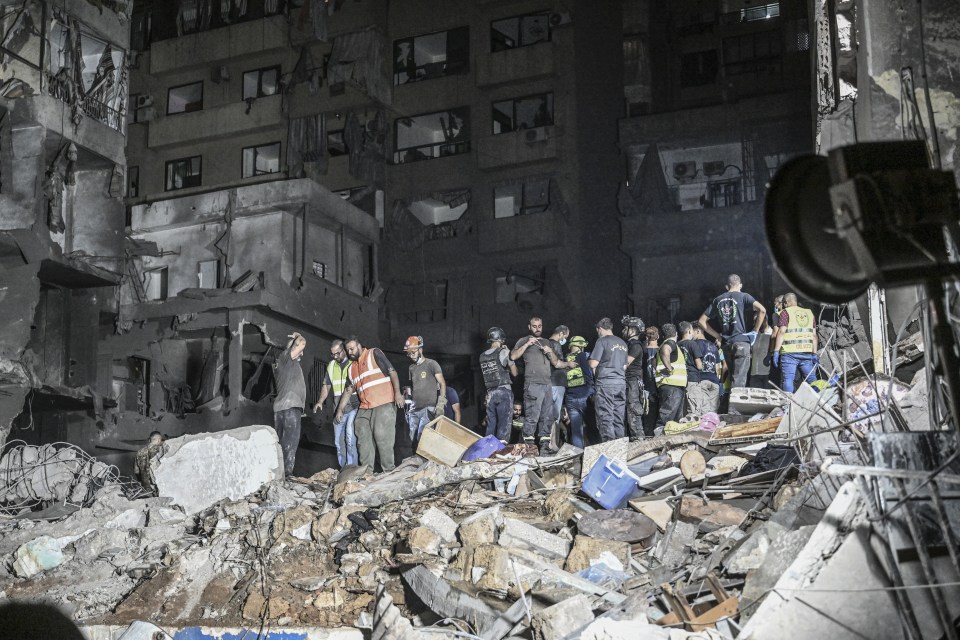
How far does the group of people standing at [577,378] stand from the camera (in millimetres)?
14453

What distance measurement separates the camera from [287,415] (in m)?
15.1

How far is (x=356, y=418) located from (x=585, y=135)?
1867cm

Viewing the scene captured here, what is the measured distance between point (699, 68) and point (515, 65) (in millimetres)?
5928

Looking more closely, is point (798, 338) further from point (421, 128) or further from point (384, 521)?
point (421, 128)

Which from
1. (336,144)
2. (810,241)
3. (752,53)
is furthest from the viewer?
(336,144)

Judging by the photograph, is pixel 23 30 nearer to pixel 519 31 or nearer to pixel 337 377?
pixel 337 377

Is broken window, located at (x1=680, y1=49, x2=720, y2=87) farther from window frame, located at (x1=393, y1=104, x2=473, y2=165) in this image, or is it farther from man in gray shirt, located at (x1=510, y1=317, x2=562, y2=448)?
man in gray shirt, located at (x1=510, y1=317, x2=562, y2=448)

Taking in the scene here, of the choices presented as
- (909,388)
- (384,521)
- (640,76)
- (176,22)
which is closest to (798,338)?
A: (909,388)

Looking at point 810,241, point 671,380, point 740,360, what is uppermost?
point 810,241

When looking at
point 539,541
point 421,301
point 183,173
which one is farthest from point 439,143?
point 539,541

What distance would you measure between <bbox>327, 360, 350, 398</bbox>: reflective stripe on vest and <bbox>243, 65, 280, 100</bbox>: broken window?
2199cm

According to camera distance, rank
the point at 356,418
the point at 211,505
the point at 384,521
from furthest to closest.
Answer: the point at 356,418 → the point at 211,505 → the point at 384,521

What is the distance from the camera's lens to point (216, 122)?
35781 mm

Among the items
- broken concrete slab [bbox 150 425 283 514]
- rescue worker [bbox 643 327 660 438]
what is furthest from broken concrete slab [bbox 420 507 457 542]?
rescue worker [bbox 643 327 660 438]
